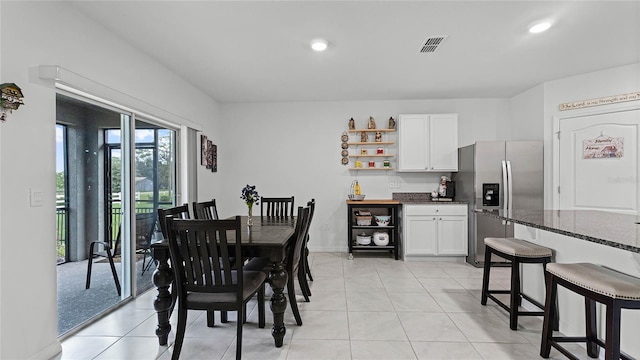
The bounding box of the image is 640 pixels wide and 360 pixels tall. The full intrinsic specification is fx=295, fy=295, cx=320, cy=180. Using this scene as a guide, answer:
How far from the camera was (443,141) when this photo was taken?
15.0 feet

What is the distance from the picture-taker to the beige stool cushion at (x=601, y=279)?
56.5 inches

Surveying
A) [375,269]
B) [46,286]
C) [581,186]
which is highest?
[581,186]

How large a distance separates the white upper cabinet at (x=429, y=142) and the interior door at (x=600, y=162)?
1.36 metres

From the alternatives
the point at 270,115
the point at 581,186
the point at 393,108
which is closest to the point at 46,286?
the point at 270,115

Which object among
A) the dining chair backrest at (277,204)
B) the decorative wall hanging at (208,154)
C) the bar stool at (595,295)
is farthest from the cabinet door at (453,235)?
the decorative wall hanging at (208,154)

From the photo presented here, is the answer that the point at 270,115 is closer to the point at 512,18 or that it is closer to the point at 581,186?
the point at 512,18

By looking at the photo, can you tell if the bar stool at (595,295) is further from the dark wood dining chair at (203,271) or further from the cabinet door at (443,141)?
the cabinet door at (443,141)

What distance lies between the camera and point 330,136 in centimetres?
495

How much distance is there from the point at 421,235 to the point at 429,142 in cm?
144

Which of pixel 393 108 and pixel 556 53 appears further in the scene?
pixel 393 108

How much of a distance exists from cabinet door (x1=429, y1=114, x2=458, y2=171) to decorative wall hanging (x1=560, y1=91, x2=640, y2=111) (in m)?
1.36

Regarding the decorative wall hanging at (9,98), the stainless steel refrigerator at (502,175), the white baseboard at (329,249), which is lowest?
the white baseboard at (329,249)

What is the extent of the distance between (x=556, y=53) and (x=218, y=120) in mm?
4636

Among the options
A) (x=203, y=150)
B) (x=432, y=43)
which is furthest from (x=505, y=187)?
(x=203, y=150)
